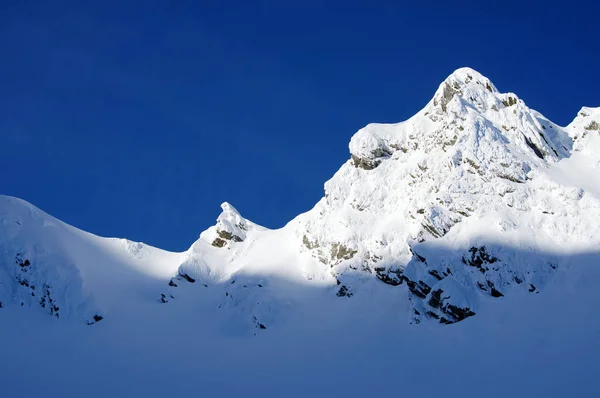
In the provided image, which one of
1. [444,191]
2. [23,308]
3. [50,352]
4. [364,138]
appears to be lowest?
[50,352]

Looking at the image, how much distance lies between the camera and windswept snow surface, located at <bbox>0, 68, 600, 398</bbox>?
68000mm

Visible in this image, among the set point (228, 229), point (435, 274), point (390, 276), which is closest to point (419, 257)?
point (435, 274)

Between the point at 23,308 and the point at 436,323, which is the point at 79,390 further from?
the point at 436,323

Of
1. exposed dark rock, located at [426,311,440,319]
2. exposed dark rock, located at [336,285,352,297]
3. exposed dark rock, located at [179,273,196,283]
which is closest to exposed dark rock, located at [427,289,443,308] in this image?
exposed dark rock, located at [426,311,440,319]

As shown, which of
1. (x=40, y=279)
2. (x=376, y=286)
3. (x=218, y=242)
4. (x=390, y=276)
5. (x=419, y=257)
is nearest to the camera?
(x=419, y=257)

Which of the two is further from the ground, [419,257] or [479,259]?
[419,257]

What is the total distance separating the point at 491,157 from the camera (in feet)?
272

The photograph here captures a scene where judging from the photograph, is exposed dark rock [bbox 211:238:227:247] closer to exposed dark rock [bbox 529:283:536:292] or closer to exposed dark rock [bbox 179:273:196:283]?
exposed dark rock [bbox 179:273:196:283]

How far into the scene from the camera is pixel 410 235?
8375 cm

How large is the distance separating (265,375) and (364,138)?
39.5 meters

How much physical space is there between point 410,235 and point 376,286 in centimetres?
785

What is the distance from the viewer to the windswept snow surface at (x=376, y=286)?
68000 mm

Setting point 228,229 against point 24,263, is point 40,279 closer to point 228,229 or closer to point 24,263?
point 24,263

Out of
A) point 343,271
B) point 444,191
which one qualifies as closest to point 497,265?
point 444,191
